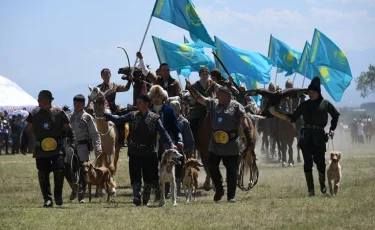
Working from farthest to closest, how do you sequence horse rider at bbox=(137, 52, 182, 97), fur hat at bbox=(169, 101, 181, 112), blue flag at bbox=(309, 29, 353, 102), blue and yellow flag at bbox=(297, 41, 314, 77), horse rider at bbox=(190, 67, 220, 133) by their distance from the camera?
blue and yellow flag at bbox=(297, 41, 314, 77) < blue flag at bbox=(309, 29, 353, 102) < horse rider at bbox=(137, 52, 182, 97) < horse rider at bbox=(190, 67, 220, 133) < fur hat at bbox=(169, 101, 181, 112)

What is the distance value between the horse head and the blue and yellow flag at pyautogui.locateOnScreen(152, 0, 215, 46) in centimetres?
726

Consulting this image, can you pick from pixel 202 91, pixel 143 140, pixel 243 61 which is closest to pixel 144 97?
pixel 143 140

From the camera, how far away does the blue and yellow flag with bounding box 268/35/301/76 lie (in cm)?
3878

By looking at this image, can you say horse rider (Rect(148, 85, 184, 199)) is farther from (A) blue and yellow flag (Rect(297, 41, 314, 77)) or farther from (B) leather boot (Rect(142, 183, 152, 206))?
(A) blue and yellow flag (Rect(297, 41, 314, 77))

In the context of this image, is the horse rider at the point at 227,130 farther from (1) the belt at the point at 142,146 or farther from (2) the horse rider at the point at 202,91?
(2) the horse rider at the point at 202,91

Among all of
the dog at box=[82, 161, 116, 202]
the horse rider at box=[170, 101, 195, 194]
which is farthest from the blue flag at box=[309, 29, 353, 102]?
the dog at box=[82, 161, 116, 202]

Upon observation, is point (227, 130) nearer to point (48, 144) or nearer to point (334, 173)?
point (334, 173)

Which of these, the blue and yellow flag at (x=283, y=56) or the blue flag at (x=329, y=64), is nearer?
the blue flag at (x=329, y=64)

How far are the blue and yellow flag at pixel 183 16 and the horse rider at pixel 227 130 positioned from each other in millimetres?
9170

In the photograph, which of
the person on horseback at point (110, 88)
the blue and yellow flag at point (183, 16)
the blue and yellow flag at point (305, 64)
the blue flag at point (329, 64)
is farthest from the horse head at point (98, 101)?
the blue and yellow flag at point (305, 64)

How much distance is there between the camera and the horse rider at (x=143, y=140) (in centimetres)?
1561

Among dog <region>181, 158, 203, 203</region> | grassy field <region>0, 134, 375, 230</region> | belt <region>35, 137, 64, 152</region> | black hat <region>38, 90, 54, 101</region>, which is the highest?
black hat <region>38, 90, 54, 101</region>

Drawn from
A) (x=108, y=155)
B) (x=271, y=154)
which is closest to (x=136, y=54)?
(x=108, y=155)

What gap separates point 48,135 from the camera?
15.6m
